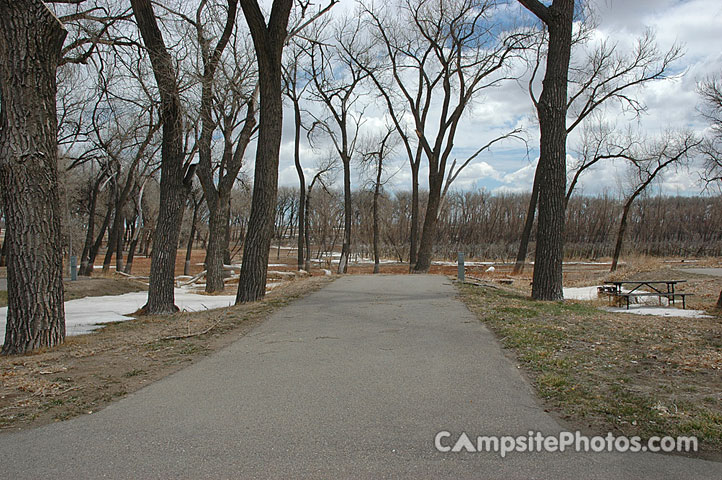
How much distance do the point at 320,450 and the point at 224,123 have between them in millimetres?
18122

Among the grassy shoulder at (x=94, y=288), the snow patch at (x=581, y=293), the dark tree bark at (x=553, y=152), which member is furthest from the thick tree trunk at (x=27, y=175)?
the snow patch at (x=581, y=293)

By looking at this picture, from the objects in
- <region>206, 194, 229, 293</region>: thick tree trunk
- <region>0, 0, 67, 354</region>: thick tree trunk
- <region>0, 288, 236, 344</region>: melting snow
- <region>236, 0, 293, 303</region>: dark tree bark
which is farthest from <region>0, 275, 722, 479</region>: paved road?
<region>206, 194, 229, 293</region>: thick tree trunk

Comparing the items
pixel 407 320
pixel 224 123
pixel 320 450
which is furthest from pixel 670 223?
pixel 320 450

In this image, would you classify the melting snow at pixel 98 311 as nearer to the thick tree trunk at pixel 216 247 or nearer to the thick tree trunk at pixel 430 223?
the thick tree trunk at pixel 216 247

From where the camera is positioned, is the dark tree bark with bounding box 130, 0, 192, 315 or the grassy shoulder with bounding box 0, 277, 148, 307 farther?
the grassy shoulder with bounding box 0, 277, 148, 307

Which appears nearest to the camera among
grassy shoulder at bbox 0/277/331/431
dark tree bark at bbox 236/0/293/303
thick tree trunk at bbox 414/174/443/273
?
grassy shoulder at bbox 0/277/331/431

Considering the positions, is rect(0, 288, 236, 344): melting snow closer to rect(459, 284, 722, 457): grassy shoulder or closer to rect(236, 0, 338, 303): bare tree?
rect(236, 0, 338, 303): bare tree

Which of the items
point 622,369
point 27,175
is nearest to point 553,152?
point 622,369

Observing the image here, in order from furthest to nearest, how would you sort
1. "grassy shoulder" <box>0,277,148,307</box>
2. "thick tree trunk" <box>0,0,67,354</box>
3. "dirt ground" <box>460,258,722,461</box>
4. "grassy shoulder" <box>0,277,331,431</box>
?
"grassy shoulder" <box>0,277,148,307</box>, "thick tree trunk" <box>0,0,67,354</box>, "grassy shoulder" <box>0,277,331,431</box>, "dirt ground" <box>460,258,722,461</box>

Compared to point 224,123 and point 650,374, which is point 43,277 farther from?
point 224,123

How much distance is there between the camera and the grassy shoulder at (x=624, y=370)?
344 cm

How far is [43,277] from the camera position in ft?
23.2

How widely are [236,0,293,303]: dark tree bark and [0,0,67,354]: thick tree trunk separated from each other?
410cm

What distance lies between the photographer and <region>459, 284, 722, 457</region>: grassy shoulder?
344 centimetres
